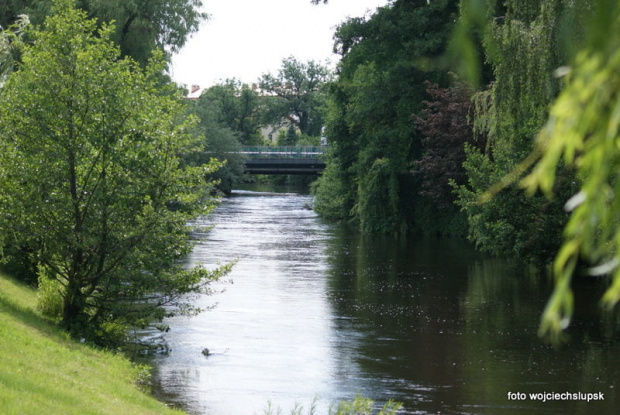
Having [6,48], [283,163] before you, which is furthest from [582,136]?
[283,163]

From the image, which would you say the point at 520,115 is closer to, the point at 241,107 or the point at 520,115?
the point at 520,115

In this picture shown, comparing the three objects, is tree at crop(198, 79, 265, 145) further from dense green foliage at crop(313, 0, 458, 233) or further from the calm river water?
the calm river water

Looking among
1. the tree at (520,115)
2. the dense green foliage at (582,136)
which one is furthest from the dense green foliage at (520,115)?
the dense green foliage at (582,136)

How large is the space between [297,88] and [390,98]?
80127 mm

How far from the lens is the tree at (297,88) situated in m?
118

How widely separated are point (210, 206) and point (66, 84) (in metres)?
3.22

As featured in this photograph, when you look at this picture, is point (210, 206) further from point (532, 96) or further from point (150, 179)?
point (532, 96)

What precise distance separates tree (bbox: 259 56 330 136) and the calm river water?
89773 millimetres

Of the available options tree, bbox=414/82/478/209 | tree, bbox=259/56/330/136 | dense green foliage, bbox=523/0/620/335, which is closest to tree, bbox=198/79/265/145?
tree, bbox=259/56/330/136

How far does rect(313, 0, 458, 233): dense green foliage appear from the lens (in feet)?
128

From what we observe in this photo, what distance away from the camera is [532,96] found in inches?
611

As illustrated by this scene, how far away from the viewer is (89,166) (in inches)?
599

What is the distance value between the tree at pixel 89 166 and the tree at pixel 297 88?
102 metres

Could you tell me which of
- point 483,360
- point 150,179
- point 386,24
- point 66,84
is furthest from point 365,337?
point 386,24
